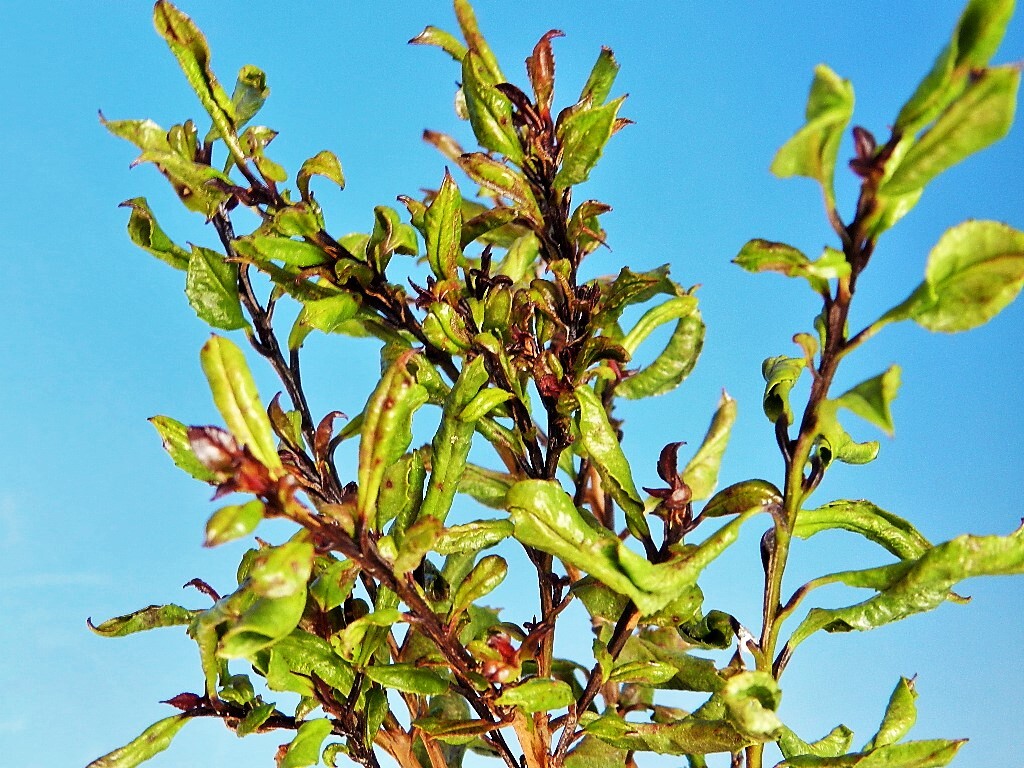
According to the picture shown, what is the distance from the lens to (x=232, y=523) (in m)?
0.86

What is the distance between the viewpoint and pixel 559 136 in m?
1.25

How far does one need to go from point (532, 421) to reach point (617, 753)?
0.51 meters

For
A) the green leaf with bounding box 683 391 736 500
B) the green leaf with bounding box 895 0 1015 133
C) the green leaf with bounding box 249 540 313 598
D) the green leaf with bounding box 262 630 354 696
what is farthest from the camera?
the green leaf with bounding box 683 391 736 500

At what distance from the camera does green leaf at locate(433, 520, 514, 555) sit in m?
1.20

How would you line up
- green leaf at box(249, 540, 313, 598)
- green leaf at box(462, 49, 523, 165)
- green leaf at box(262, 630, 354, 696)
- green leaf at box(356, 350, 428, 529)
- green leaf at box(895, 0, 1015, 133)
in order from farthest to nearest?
green leaf at box(462, 49, 523, 165) < green leaf at box(262, 630, 354, 696) < green leaf at box(356, 350, 428, 529) < green leaf at box(249, 540, 313, 598) < green leaf at box(895, 0, 1015, 133)

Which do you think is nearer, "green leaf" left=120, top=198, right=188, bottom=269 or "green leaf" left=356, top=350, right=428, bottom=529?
"green leaf" left=356, top=350, right=428, bottom=529

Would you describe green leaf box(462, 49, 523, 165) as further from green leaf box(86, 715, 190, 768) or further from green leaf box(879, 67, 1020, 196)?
green leaf box(86, 715, 190, 768)

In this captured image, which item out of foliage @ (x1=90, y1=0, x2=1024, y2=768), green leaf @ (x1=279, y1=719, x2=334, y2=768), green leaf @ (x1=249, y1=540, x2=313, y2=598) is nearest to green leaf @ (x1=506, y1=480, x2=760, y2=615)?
foliage @ (x1=90, y1=0, x2=1024, y2=768)

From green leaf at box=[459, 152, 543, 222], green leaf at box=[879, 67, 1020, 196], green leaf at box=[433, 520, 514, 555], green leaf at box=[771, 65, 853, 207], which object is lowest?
green leaf at box=[433, 520, 514, 555]

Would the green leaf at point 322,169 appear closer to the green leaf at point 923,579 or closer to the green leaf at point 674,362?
the green leaf at point 674,362

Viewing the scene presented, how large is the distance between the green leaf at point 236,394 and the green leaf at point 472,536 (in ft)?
1.05

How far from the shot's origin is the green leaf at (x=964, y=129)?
0.78 m

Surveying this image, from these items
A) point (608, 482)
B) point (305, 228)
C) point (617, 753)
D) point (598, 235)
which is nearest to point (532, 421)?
point (608, 482)

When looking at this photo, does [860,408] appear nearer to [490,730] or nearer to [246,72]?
[490,730]
